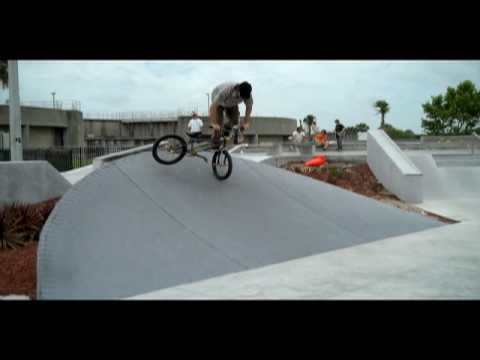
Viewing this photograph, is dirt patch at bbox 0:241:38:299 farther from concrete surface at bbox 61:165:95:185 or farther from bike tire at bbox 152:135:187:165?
concrete surface at bbox 61:165:95:185

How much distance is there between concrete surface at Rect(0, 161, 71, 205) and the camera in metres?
10.5

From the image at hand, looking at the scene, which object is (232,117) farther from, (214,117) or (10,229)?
(10,229)

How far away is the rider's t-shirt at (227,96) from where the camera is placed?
8.19m

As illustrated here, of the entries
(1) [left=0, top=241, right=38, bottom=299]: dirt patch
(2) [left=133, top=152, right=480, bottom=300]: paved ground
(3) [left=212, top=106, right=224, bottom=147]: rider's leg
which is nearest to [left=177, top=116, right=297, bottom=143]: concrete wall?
(3) [left=212, top=106, right=224, bottom=147]: rider's leg

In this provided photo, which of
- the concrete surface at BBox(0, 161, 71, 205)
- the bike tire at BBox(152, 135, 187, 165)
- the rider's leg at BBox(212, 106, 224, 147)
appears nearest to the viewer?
the rider's leg at BBox(212, 106, 224, 147)

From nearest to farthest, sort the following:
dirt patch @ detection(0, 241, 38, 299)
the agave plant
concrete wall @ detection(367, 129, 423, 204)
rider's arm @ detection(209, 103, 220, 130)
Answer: dirt patch @ detection(0, 241, 38, 299)
the agave plant
rider's arm @ detection(209, 103, 220, 130)
concrete wall @ detection(367, 129, 423, 204)

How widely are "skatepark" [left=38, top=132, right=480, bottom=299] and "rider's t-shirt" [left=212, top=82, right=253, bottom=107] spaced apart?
5.42 ft

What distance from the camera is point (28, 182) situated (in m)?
10.9

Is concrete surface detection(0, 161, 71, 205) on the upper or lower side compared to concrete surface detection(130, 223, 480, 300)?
upper

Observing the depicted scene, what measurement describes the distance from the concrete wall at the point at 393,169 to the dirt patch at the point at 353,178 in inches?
10.5

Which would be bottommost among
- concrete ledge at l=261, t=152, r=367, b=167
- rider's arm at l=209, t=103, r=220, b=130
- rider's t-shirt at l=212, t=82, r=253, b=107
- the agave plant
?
the agave plant
